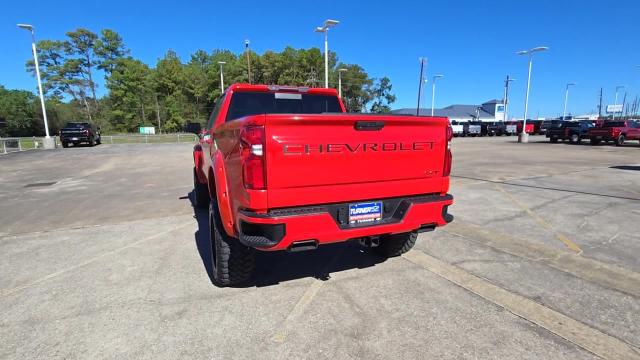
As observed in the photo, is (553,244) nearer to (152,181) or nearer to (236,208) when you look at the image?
(236,208)

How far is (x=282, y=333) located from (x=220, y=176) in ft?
5.04

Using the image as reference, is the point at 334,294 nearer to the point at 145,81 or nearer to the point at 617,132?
the point at 617,132

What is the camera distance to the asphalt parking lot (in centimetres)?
261

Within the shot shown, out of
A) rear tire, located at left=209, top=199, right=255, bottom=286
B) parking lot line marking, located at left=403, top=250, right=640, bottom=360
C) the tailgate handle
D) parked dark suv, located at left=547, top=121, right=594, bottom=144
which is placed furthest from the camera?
parked dark suv, located at left=547, top=121, right=594, bottom=144

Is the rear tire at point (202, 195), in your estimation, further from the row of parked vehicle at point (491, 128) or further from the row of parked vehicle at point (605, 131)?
the row of parked vehicle at point (491, 128)

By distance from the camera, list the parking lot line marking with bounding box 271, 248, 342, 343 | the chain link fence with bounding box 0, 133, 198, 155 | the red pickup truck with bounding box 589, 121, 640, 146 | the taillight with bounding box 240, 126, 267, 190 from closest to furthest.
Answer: the taillight with bounding box 240, 126, 267, 190 → the parking lot line marking with bounding box 271, 248, 342, 343 → the red pickup truck with bounding box 589, 121, 640, 146 → the chain link fence with bounding box 0, 133, 198, 155

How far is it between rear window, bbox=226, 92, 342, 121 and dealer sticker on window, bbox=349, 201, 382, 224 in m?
2.12

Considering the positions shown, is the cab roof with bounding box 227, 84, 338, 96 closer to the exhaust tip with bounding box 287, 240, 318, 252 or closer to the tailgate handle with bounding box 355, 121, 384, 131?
the tailgate handle with bounding box 355, 121, 384, 131

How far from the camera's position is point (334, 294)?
3.40 meters

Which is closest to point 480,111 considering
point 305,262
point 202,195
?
point 202,195

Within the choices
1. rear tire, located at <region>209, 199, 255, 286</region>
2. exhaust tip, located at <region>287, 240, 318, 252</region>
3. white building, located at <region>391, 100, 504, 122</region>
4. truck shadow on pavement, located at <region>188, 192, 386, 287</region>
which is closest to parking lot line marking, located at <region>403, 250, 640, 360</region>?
truck shadow on pavement, located at <region>188, 192, 386, 287</region>

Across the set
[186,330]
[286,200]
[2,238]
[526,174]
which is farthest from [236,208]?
[526,174]

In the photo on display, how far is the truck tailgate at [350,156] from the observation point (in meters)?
2.69

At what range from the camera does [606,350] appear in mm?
2508
